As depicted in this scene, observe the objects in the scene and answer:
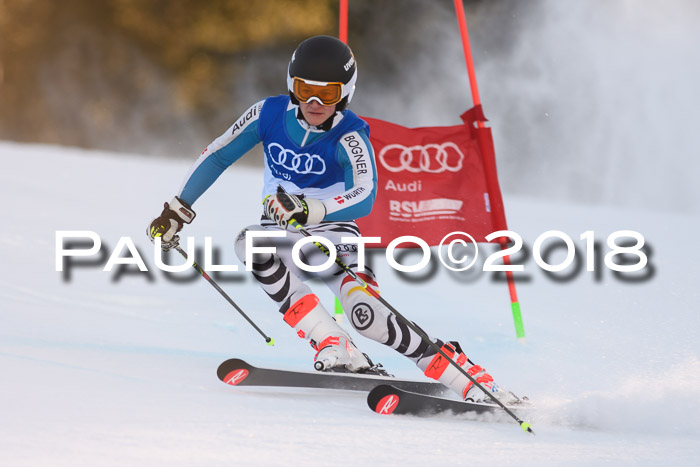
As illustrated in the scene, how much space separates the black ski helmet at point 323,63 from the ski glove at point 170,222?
618 mm

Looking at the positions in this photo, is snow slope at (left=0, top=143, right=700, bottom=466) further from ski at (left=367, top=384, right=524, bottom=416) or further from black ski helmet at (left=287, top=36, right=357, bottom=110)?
black ski helmet at (left=287, top=36, right=357, bottom=110)

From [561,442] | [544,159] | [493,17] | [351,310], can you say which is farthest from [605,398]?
[493,17]

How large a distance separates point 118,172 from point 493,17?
9.28 m

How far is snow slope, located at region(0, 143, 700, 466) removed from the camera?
2.43 m

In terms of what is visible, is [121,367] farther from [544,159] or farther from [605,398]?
[544,159]

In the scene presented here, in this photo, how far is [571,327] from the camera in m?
5.41

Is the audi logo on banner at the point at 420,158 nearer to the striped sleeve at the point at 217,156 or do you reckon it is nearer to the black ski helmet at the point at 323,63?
the striped sleeve at the point at 217,156

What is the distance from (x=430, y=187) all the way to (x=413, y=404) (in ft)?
6.44

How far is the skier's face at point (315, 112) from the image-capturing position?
10.6 ft

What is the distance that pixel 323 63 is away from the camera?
10.5 ft

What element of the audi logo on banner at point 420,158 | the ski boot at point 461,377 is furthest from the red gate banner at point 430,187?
the ski boot at point 461,377

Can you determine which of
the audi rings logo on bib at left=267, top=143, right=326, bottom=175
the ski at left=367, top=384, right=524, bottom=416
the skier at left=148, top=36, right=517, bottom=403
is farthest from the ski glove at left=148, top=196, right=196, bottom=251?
the ski at left=367, top=384, right=524, bottom=416

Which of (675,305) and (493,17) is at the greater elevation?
(493,17)

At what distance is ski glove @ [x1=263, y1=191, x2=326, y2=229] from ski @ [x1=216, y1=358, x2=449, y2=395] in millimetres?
564
